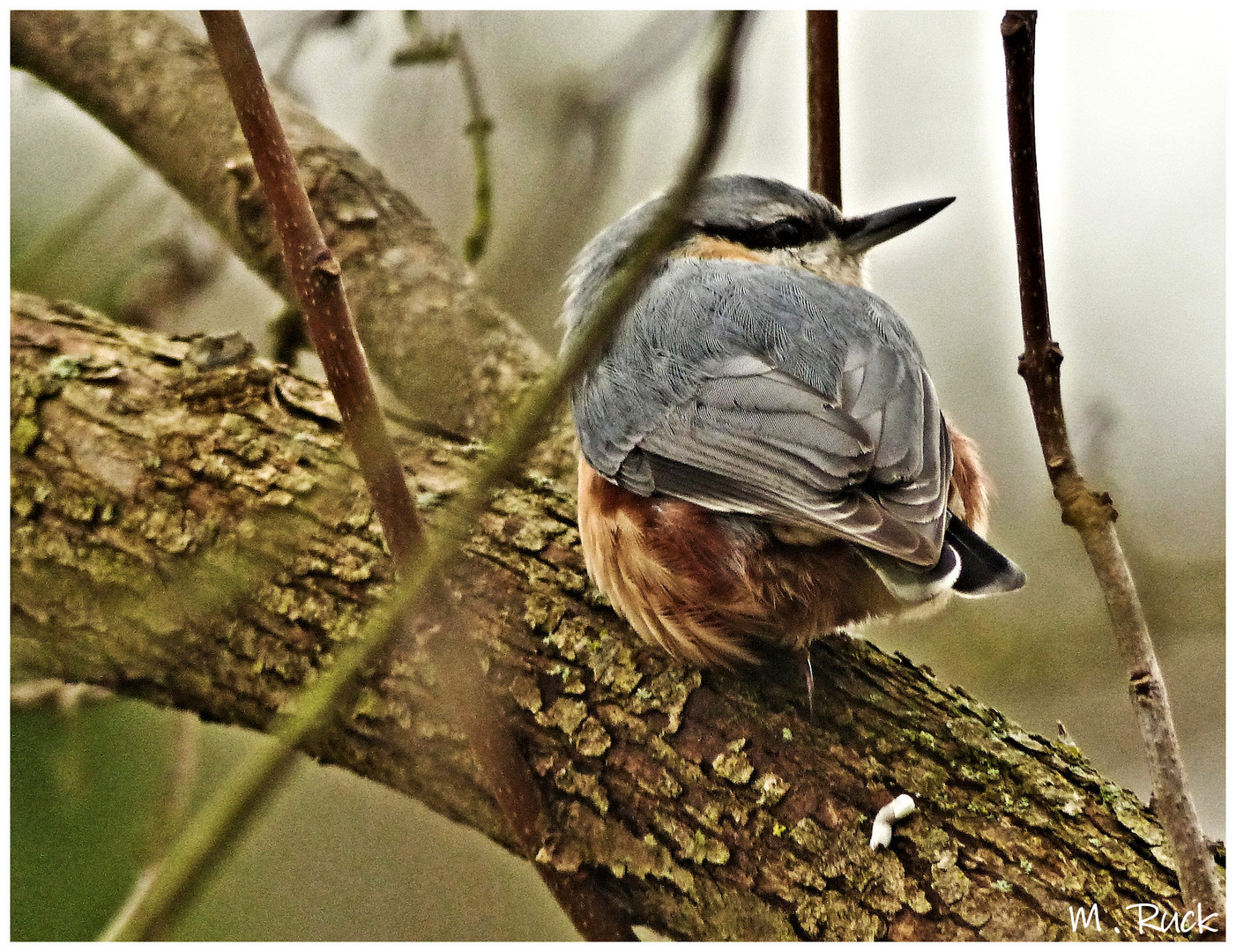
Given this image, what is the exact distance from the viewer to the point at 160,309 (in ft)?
9.12

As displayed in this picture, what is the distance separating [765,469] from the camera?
179cm

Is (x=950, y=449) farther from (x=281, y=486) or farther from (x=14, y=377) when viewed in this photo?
(x=14, y=377)

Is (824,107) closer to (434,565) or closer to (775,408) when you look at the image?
(775,408)

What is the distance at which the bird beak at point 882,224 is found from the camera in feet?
7.55

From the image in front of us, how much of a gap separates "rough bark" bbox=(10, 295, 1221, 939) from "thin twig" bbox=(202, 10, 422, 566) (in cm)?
40

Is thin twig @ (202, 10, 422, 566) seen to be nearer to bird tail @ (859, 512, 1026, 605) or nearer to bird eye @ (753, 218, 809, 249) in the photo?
bird tail @ (859, 512, 1026, 605)

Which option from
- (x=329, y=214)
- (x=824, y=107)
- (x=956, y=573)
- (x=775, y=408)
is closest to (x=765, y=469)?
(x=775, y=408)

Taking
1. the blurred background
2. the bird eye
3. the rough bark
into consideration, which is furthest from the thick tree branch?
the bird eye

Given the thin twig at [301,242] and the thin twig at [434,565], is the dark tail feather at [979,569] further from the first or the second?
the thin twig at [301,242]

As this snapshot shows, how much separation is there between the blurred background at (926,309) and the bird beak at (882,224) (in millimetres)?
59

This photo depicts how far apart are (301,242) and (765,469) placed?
83 cm

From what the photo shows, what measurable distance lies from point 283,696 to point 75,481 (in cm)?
70

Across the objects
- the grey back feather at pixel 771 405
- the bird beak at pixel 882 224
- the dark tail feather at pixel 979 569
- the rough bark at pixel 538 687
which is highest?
the bird beak at pixel 882 224

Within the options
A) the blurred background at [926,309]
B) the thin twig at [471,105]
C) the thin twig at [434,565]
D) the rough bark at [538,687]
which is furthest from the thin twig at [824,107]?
the thin twig at [434,565]
